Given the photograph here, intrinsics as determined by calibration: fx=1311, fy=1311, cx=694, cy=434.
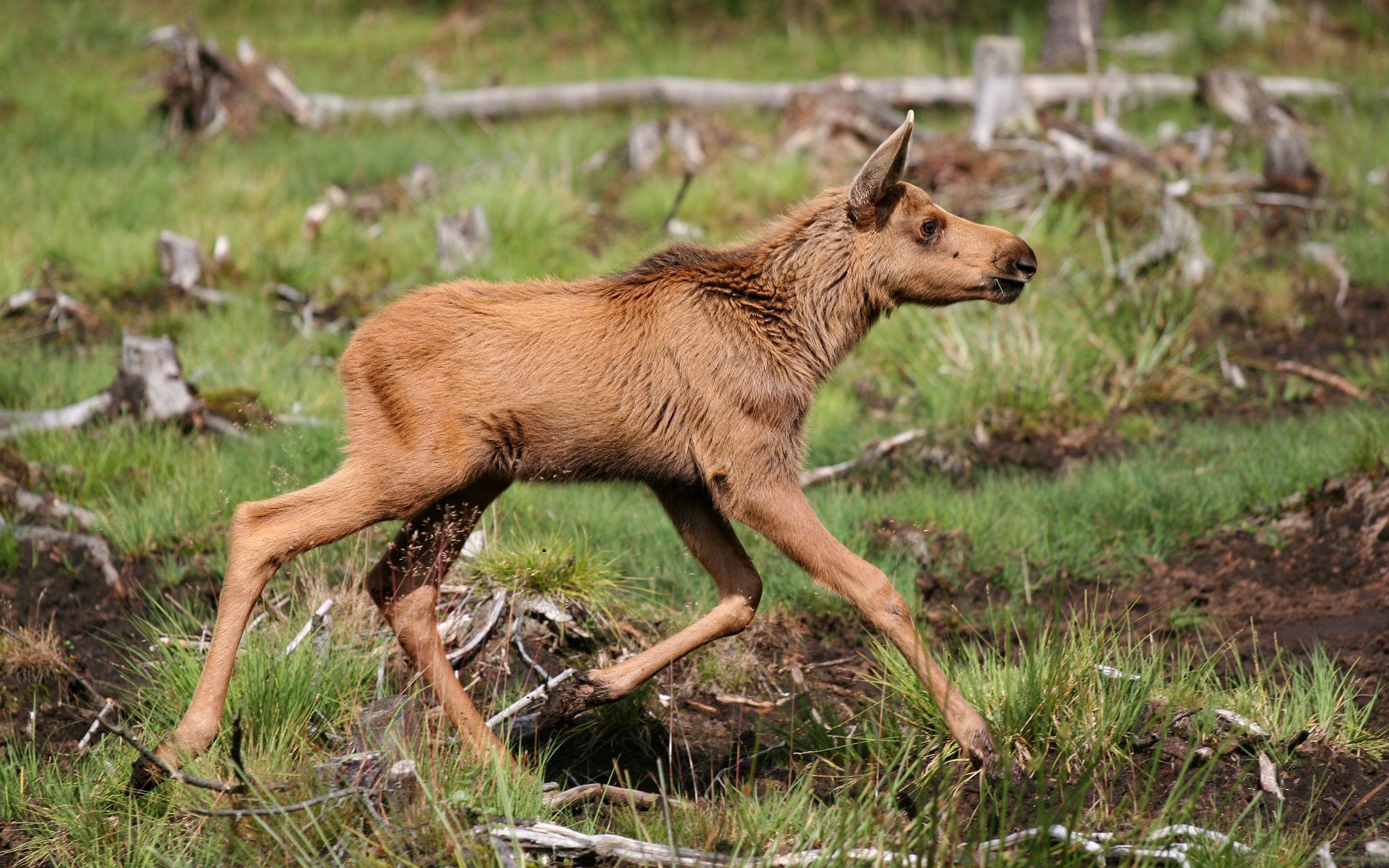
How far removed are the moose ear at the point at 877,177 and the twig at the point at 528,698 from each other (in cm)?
210

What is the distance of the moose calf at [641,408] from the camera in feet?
15.6

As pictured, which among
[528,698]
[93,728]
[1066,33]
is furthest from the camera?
[1066,33]

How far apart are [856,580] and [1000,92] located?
8525 mm

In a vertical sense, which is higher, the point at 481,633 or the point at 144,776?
the point at 144,776

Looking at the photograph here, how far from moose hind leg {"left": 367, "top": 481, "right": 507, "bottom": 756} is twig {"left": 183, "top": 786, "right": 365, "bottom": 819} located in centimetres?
95

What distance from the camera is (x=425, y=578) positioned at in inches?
209

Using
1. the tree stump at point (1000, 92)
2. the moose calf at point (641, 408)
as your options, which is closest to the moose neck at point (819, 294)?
the moose calf at point (641, 408)

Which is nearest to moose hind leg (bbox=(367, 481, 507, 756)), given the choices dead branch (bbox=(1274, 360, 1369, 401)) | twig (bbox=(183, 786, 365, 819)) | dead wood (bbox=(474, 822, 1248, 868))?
twig (bbox=(183, 786, 365, 819))

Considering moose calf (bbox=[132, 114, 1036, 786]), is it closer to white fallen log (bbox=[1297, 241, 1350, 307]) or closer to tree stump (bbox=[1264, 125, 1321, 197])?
white fallen log (bbox=[1297, 241, 1350, 307])

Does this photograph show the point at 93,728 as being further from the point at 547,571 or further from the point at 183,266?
the point at 183,266

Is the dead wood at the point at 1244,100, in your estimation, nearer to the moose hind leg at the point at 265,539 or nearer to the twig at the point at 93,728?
the moose hind leg at the point at 265,539

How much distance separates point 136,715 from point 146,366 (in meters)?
2.96

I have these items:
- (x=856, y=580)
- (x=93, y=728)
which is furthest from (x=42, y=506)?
(x=856, y=580)

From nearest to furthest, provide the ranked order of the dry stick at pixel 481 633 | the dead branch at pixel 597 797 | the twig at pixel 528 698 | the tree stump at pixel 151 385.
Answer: the dead branch at pixel 597 797, the twig at pixel 528 698, the dry stick at pixel 481 633, the tree stump at pixel 151 385
